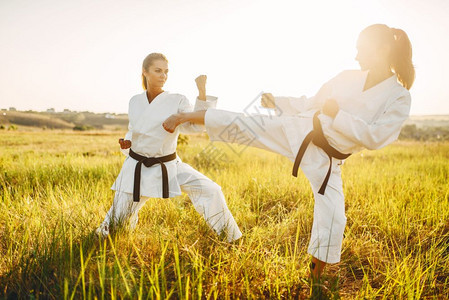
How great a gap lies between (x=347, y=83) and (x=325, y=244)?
1.40m

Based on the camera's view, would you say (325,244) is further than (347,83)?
No

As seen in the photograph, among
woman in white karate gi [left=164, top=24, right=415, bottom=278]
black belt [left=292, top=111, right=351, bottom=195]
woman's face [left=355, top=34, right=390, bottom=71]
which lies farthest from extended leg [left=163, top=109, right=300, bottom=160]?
woman's face [left=355, top=34, right=390, bottom=71]

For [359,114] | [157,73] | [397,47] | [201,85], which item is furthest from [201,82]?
[397,47]

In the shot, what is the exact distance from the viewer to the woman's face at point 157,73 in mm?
2733

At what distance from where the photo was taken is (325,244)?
2.13 meters

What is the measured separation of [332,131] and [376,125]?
1.03ft

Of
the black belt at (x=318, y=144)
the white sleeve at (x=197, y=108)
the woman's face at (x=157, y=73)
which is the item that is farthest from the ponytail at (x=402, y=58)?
the woman's face at (x=157, y=73)

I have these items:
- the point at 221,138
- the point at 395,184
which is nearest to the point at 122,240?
the point at 221,138

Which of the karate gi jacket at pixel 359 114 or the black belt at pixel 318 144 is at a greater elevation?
the karate gi jacket at pixel 359 114

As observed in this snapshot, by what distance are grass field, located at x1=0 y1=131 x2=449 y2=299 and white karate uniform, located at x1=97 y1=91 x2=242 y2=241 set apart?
0.69 feet

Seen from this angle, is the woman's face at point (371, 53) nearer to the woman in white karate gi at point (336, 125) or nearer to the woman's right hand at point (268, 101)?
the woman in white karate gi at point (336, 125)

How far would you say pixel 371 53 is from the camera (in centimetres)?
226

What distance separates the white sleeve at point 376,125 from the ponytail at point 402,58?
26cm

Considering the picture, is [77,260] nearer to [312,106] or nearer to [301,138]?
[301,138]
